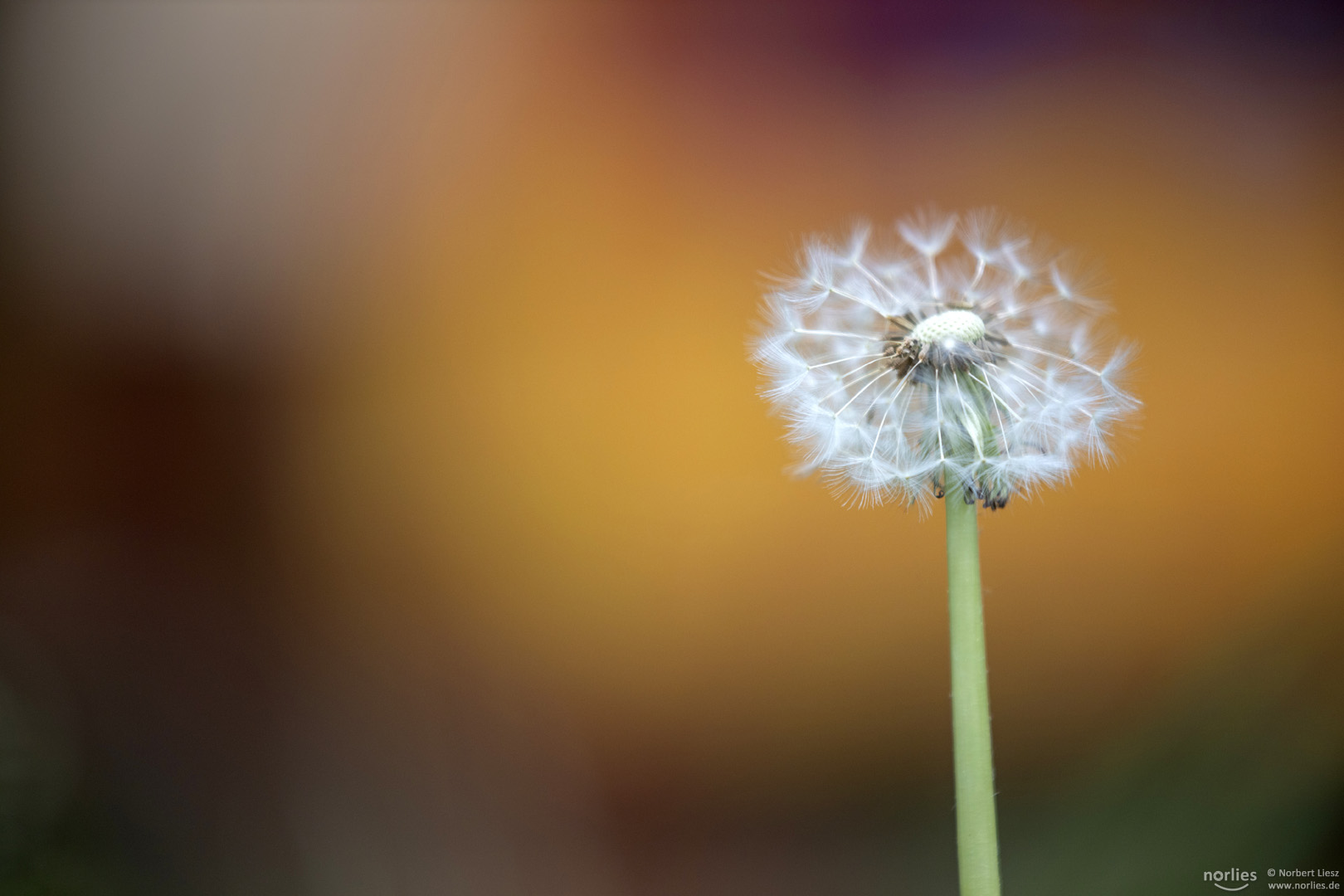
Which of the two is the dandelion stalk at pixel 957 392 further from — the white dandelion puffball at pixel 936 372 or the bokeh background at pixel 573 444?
the bokeh background at pixel 573 444

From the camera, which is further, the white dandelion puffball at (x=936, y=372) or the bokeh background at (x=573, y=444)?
the bokeh background at (x=573, y=444)

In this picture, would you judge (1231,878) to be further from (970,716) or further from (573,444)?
(573,444)

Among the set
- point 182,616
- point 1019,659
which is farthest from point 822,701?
point 182,616

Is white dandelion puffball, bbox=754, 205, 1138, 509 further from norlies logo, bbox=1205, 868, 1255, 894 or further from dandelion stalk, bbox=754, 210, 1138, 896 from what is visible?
norlies logo, bbox=1205, 868, 1255, 894

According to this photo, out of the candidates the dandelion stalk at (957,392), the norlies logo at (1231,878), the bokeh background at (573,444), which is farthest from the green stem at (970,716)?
the bokeh background at (573,444)

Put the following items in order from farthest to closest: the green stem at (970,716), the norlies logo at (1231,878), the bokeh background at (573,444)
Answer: the bokeh background at (573,444)
the norlies logo at (1231,878)
the green stem at (970,716)

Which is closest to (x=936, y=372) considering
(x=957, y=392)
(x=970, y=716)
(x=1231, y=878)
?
(x=957, y=392)

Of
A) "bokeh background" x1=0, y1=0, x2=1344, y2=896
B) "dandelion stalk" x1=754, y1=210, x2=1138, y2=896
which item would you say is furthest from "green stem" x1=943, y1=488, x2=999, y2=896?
"bokeh background" x1=0, y1=0, x2=1344, y2=896
